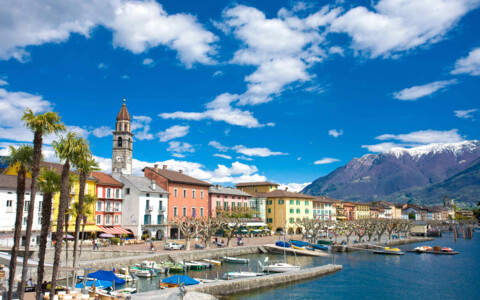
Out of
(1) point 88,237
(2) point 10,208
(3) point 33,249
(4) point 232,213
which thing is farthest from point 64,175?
(4) point 232,213

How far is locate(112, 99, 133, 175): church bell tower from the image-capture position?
275 ft

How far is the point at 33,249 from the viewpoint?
1853 inches

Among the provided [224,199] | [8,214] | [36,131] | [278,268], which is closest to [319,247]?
[278,268]

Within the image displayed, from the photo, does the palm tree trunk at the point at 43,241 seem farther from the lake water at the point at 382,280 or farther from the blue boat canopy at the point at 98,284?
the lake water at the point at 382,280

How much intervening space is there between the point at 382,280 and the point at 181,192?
4553 centimetres

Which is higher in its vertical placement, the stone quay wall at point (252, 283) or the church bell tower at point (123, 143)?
the church bell tower at point (123, 143)

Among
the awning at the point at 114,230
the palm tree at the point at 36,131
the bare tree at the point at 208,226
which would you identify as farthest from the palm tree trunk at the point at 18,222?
the bare tree at the point at 208,226

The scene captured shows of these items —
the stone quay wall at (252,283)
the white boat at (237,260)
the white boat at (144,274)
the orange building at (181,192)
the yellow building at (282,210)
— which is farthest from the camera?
the yellow building at (282,210)

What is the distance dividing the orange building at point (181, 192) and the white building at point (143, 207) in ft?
8.02

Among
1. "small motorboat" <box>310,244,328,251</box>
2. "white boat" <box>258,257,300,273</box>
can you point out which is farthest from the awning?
"small motorboat" <box>310,244,328,251</box>

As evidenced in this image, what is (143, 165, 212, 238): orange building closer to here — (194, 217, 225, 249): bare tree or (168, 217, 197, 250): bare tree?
(168, 217, 197, 250): bare tree

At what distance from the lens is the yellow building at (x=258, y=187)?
114 metres

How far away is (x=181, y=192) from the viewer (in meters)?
81.8

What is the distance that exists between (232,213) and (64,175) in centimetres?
6691
